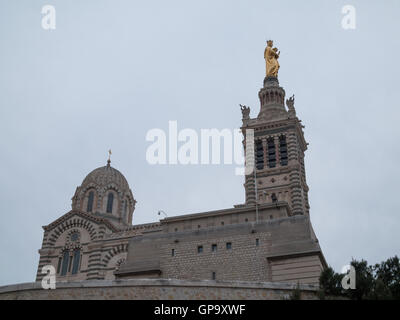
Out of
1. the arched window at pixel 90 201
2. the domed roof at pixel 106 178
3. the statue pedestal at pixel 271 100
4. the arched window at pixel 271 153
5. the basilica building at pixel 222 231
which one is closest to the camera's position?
the basilica building at pixel 222 231

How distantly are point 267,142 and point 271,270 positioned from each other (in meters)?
26.7

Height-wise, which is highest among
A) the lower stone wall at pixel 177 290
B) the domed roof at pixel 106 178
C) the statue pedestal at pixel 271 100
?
the statue pedestal at pixel 271 100

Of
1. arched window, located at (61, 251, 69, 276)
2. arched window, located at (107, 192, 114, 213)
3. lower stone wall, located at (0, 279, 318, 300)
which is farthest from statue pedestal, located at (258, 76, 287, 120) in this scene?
lower stone wall, located at (0, 279, 318, 300)

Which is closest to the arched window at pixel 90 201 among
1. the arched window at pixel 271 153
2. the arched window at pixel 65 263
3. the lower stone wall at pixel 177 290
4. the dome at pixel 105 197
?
the dome at pixel 105 197

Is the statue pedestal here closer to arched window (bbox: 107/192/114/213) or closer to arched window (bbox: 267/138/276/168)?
arched window (bbox: 267/138/276/168)

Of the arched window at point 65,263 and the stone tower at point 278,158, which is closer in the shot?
the arched window at point 65,263

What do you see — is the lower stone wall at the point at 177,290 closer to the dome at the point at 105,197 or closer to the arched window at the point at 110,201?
the dome at the point at 105,197

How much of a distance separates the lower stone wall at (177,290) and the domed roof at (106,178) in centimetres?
3324

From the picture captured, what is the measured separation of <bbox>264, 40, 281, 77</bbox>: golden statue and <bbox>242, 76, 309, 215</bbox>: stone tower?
14.7 feet

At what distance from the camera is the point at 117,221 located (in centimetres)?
5962

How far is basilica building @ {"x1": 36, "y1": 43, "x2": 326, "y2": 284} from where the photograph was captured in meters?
35.6

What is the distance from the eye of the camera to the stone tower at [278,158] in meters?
55.1
